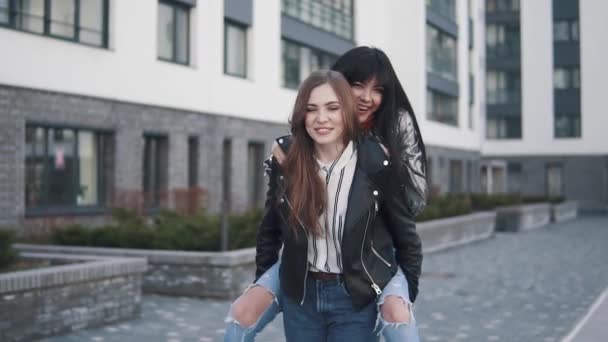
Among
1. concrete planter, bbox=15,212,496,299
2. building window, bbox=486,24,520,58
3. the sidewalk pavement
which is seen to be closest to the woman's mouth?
the sidewalk pavement

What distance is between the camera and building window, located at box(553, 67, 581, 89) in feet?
158

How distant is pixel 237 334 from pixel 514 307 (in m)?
7.34

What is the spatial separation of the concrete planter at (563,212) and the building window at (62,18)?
22.3m

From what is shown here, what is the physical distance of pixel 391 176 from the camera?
327 centimetres

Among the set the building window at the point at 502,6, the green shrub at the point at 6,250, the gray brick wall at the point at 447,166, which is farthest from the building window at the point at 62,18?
the building window at the point at 502,6

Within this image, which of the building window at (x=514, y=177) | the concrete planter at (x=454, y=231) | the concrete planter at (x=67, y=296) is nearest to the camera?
the concrete planter at (x=67, y=296)

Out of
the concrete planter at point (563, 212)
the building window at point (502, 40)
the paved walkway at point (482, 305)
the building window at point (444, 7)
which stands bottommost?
the paved walkway at point (482, 305)

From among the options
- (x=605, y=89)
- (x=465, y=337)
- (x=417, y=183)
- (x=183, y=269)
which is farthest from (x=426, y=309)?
(x=605, y=89)

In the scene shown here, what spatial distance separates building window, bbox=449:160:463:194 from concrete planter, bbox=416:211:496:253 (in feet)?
51.1

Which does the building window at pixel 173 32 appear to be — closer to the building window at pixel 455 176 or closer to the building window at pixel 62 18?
the building window at pixel 62 18

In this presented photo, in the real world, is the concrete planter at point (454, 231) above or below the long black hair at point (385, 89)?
below

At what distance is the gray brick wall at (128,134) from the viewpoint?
14791mm

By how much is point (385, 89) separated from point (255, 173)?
66.8 ft

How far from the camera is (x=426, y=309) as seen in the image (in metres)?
9.76
